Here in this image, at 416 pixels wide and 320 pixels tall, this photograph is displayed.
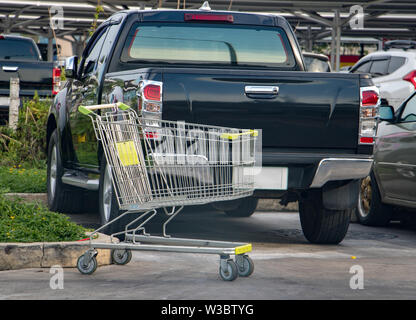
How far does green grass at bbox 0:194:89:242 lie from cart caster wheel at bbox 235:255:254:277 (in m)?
1.43

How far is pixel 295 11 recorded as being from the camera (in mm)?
27656

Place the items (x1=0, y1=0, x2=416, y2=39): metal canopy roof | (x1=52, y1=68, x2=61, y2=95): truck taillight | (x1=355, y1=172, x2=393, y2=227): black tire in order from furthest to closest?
(x1=0, y1=0, x2=416, y2=39): metal canopy roof
(x1=52, y1=68, x2=61, y2=95): truck taillight
(x1=355, y1=172, x2=393, y2=227): black tire

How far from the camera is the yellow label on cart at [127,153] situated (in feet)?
18.5

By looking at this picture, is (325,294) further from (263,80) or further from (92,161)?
(92,161)

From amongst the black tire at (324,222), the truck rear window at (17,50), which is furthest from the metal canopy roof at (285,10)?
the black tire at (324,222)

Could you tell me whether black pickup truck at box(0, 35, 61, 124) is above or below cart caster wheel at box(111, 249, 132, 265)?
above

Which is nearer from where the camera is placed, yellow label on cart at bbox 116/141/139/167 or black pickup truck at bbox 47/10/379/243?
yellow label on cart at bbox 116/141/139/167

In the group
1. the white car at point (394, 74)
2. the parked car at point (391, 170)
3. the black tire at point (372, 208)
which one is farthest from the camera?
the white car at point (394, 74)

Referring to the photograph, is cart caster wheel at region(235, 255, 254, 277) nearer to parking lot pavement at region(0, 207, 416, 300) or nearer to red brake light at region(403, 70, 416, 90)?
parking lot pavement at region(0, 207, 416, 300)

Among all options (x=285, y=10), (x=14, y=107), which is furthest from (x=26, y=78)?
(x=285, y=10)

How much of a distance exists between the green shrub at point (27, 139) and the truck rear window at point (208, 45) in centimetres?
459

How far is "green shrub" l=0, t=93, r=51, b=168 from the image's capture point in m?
12.2

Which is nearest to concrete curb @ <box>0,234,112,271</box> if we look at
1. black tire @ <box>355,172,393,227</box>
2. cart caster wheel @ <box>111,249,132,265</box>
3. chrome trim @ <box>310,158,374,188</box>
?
cart caster wheel @ <box>111,249,132,265</box>

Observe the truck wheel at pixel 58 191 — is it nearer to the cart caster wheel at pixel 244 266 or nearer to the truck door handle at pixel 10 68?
the cart caster wheel at pixel 244 266
